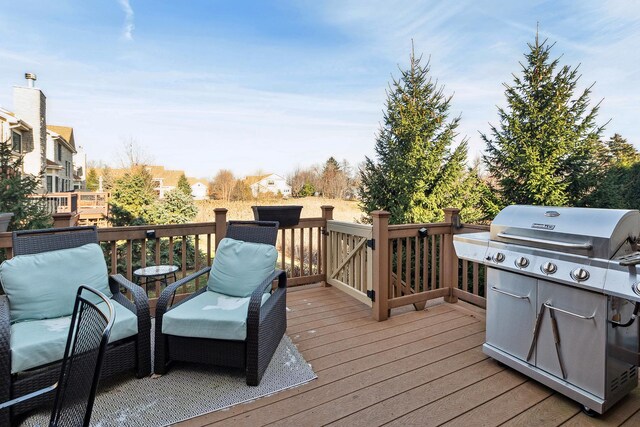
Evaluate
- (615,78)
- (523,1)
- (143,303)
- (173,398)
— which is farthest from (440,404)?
(615,78)

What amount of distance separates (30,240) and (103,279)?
21.4 inches

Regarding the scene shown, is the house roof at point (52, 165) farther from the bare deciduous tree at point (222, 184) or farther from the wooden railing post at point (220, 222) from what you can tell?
the wooden railing post at point (220, 222)

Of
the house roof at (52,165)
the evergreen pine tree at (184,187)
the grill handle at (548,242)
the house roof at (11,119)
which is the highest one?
the house roof at (11,119)

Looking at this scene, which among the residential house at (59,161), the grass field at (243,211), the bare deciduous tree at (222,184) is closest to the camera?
the grass field at (243,211)

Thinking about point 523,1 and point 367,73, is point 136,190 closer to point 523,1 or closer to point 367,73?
point 367,73

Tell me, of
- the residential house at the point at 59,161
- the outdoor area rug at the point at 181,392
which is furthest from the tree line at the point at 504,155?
the residential house at the point at 59,161

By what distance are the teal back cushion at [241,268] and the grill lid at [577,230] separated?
187 centimetres

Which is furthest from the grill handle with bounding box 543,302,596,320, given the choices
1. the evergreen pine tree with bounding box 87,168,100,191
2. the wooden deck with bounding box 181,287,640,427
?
the evergreen pine tree with bounding box 87,168,100,191

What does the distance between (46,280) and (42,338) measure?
1.77 ft

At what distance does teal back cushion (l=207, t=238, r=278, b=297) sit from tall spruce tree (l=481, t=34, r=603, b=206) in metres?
6.47

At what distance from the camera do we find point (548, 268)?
1997 millimetres

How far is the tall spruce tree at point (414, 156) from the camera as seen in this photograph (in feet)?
25.3

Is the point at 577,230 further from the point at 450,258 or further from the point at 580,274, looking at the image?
the point at 450,258

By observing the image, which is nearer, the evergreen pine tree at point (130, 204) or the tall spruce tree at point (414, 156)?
the tall spruce tree at point (414, 156)
